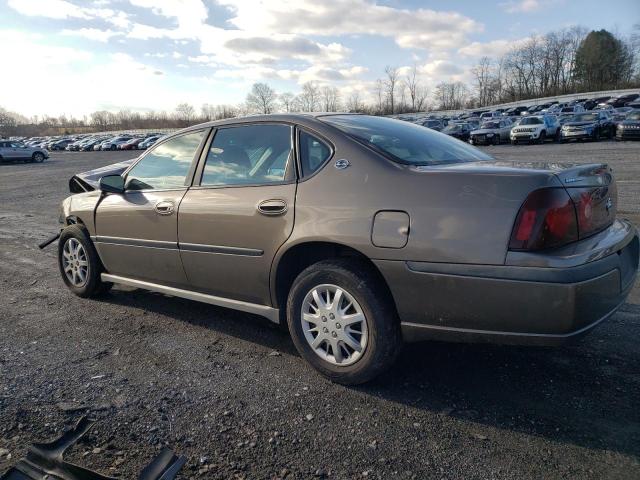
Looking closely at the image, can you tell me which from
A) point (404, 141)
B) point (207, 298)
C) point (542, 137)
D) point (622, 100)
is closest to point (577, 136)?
point (542, 137)

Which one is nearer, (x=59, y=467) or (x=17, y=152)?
(x=59, y=467)

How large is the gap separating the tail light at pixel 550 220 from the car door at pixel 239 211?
4.46 ft

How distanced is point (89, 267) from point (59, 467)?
Result: 9.16ft

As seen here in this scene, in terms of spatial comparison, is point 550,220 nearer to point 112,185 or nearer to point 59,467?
point 59,467

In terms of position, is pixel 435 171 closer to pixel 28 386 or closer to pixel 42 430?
pixel 42 430

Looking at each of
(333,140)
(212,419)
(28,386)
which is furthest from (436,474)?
(28,386)

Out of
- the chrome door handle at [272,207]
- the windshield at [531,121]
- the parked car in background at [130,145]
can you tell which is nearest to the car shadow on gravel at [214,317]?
the chrome door handle at [272,207]

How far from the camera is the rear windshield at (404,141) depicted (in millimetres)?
3096

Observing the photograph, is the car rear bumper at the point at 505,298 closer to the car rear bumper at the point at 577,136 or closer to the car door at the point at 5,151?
the car rear bumper at the point at 577,136

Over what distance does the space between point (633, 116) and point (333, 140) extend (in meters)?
29.3

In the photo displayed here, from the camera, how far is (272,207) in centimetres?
320

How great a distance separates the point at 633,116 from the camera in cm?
2653

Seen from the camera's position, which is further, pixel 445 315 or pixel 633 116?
pixel 633 116

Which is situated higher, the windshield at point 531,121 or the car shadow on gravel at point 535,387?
the windshield at point 531,121
